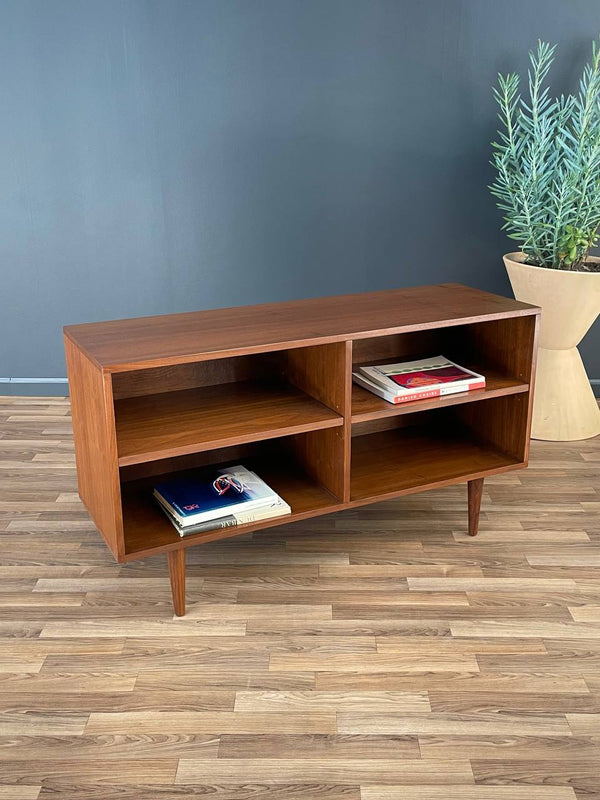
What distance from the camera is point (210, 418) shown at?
75.9 inches

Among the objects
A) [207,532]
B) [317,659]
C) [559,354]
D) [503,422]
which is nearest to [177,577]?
[207,532]

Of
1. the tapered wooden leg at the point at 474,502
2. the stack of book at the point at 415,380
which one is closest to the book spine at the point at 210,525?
the stack of book at the point at 415,380

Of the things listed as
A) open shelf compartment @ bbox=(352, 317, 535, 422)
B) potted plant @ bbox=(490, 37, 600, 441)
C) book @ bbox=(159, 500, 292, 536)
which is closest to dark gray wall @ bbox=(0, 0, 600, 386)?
potted plant @ bbox=(490, 37, 600, 441)

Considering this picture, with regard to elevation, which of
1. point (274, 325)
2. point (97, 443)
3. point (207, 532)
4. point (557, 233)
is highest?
point (557, 233)

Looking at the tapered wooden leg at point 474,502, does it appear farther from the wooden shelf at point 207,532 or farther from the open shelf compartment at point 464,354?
the wooden shelf at point 207,532

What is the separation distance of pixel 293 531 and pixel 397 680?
0.71m

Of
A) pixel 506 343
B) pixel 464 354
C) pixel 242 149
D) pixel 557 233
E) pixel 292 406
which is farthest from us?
pixel 242 149

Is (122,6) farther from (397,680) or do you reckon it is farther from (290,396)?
(397,680)

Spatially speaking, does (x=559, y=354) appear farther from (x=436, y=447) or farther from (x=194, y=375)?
(x=194, y=375)

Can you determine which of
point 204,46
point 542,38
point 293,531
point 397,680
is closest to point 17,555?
point 293,531

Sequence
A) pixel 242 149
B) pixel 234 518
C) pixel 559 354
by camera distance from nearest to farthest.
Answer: pixel 234 518 < pixel 559 354 < pixel 242 149

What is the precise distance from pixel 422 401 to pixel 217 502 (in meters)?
0.57

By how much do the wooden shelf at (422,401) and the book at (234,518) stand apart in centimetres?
28

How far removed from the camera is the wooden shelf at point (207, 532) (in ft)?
6.05
